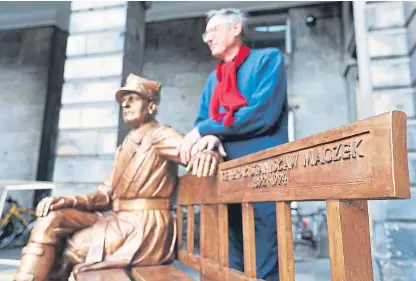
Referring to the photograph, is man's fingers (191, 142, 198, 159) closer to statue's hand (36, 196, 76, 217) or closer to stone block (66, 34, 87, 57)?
statue's hand (36, 196, 76, 217)

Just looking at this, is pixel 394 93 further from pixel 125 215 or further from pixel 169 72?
pixel 169 72

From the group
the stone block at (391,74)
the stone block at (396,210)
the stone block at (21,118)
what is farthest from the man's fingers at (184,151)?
the stone block at (21,118)

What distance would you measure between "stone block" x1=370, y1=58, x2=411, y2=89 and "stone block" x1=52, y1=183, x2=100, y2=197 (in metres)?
2.00

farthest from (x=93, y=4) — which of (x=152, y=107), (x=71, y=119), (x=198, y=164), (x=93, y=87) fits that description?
(x=198, y=164)

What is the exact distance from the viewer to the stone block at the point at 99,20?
2.90 meters

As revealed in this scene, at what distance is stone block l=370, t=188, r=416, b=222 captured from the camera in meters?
1.95

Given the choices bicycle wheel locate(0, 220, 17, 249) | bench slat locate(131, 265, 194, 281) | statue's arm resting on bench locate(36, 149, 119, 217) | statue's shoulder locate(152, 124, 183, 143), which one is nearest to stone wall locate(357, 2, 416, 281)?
bench slat locate(131, 265, 194, 281)

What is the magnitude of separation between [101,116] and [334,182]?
2.34 m

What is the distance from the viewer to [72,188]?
8.60 feet

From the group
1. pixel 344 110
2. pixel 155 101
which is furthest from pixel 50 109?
pixel 155 101

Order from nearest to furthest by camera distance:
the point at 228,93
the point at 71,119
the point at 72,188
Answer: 1. the point at 228,93
2. the point at 72,188
3. the point at 71,119

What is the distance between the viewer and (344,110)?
498 cm

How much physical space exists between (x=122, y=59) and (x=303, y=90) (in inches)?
124

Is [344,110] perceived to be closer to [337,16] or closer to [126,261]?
[337,16]
